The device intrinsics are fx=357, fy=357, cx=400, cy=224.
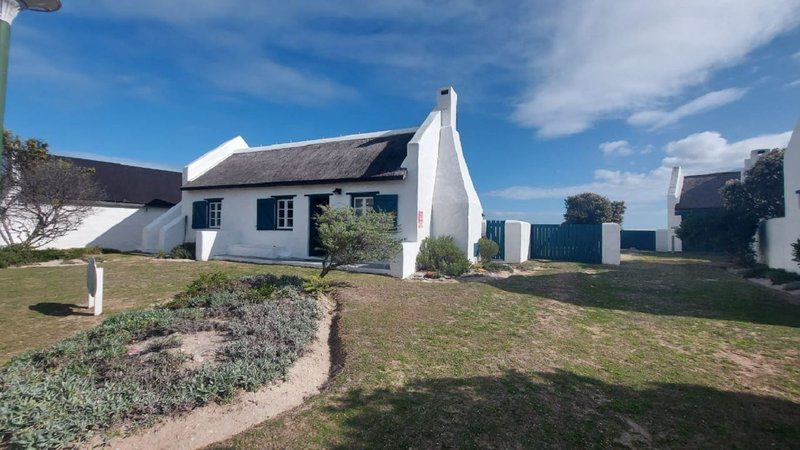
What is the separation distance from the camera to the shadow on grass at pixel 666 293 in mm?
8148

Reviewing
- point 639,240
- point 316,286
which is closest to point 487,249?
point 316,286

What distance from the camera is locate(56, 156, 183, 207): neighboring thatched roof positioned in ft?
65.3

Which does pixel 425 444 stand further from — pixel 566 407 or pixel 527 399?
pixel 566 407

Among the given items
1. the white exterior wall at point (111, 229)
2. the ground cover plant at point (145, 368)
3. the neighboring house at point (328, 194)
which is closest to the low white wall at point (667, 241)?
the neighboring house at point (328, 194)

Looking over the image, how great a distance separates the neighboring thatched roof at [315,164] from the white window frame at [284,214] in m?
0.86

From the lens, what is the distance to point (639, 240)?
94.8ft

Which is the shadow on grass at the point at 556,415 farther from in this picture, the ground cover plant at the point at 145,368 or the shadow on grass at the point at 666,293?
the shadow on grass at the point at 666,293

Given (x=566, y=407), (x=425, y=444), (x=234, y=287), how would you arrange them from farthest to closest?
1. (x=234, y=287)
2. (x=566, y=407)
3. (x=425, y=444)

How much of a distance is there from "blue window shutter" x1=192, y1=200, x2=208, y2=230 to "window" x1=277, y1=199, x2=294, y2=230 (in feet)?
14.4

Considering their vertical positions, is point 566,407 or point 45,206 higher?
point 45,206

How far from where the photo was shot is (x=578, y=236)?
57.4 feet

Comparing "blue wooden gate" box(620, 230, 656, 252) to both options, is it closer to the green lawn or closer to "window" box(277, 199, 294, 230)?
the green lawn

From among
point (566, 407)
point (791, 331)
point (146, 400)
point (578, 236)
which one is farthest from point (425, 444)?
point (578, 236)

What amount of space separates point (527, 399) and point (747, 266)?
17928mm
